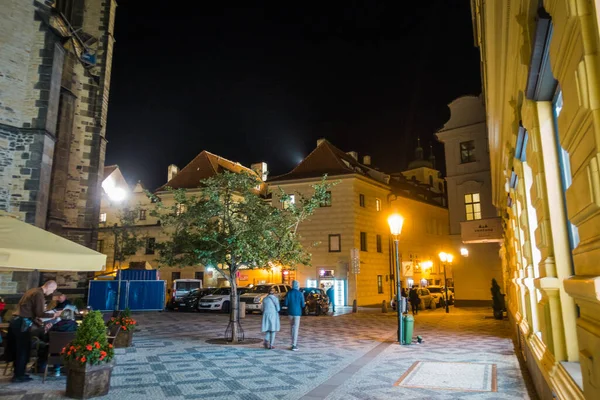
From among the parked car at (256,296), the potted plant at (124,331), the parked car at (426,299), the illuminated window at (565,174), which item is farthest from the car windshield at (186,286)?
the illuminated window at (565,174)

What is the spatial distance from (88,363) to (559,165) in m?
7.40

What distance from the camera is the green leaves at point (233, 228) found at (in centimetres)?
1393

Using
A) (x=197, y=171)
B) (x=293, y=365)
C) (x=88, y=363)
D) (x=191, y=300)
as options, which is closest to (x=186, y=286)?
(x=191, y=300)

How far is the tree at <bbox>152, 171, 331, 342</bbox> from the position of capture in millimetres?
13945

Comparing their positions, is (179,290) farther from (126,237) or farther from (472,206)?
(472,206)

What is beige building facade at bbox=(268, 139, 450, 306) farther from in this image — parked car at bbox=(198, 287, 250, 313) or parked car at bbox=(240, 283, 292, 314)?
parked car at bbox=(198, 287, 250, 313)

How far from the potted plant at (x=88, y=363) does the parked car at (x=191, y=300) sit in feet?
71.4

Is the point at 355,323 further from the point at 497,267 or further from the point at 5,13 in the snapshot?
the point at 5,13

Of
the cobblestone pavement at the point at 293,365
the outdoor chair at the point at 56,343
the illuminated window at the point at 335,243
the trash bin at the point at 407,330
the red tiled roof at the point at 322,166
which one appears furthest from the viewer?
the red tiled roof at the point at 322,166

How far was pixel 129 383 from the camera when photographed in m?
8.47

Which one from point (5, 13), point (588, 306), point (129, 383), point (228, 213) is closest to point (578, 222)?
point (588, 306)

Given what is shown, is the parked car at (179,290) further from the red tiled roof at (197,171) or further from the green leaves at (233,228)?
the green leaves at (233,228)

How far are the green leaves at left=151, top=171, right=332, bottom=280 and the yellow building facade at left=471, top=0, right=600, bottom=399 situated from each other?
23.8ft

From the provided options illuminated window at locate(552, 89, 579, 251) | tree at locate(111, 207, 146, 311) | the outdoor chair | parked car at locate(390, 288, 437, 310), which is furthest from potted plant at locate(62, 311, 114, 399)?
tree at locate(111, 207, 146, 311)
